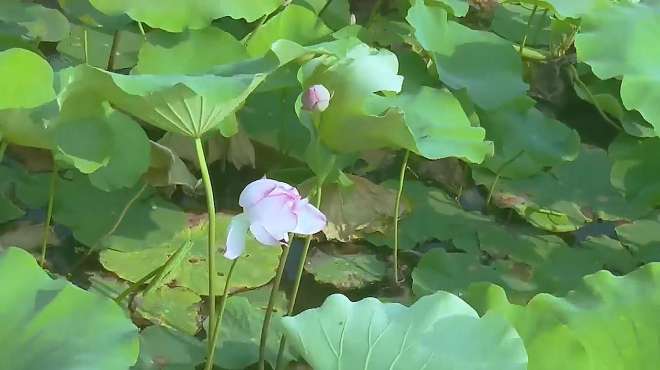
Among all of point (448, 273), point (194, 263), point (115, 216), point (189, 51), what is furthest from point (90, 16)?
point (448, 273)

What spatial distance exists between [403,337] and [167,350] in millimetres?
363

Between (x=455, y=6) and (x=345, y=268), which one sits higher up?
(x=455, y=6)

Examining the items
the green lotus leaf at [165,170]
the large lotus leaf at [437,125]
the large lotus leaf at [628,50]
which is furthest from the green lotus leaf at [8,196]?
the large lotus leaf at [628,50]

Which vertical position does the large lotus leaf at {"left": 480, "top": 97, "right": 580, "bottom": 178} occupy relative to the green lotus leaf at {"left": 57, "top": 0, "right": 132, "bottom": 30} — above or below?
below

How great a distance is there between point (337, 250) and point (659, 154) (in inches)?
21.2

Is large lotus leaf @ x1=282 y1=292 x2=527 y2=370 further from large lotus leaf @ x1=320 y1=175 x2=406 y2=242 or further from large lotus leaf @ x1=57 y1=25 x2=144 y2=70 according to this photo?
large lotus leaf @ x1=57 y1=25 x2=144 y2=70

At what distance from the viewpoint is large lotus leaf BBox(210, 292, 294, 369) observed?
114 centimetres

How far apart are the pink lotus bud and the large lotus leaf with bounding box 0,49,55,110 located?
26cm

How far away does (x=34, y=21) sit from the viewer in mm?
1485

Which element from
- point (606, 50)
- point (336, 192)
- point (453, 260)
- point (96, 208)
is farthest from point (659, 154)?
point (96, 208)

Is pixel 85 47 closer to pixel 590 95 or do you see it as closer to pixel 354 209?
pixel 354 209

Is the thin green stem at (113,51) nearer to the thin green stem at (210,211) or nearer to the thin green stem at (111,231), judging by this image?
the thin green stem at (111,231)

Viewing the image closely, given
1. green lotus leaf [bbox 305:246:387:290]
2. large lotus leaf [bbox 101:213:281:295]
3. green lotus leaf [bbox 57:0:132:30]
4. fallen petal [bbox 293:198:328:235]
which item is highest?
fallen petal [bbox 293:198:328:235]

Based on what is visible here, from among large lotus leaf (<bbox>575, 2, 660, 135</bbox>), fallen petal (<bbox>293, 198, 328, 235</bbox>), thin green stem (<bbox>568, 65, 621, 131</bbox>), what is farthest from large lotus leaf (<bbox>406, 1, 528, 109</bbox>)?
fallen petal (<bbox>293, 198, 328, 235</bbox>)
